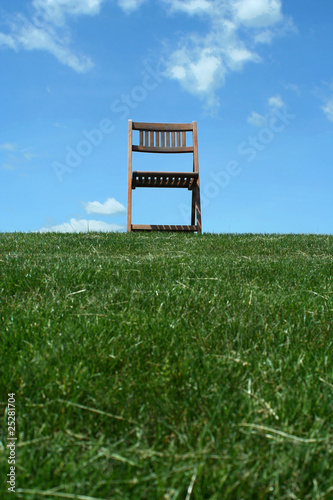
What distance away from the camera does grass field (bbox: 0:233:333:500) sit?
0.77m

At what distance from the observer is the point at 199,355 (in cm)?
124

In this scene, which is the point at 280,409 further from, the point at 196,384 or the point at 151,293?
the point at 151,293

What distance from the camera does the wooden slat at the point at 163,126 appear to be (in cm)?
577

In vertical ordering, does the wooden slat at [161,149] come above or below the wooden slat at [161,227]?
above

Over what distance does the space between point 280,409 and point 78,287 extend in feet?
4.08

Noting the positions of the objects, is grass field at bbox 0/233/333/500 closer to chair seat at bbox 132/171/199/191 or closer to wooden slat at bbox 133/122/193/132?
chair seat at bbox 132/171/199/191

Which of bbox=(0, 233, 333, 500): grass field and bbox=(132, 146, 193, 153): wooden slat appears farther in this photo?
bbox=(132, 146, 193, 153): wooden slat

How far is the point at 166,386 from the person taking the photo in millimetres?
1086

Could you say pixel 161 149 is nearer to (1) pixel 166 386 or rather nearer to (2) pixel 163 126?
(2) pixel 163 126

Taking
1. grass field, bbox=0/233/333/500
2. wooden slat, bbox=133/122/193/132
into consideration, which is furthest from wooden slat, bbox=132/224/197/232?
grass field, bbox=0/233/333/500

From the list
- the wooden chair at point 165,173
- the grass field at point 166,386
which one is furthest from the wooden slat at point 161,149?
the grass field at point 166,386

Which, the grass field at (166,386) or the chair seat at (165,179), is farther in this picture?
the chair seat at (165,179)

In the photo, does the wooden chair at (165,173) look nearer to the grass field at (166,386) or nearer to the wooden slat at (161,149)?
the wooden slat at (161,149)

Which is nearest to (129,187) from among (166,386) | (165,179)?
(165,179)
